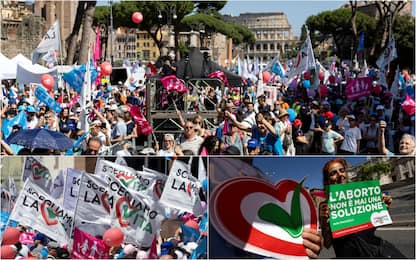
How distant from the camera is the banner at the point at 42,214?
17.3ft

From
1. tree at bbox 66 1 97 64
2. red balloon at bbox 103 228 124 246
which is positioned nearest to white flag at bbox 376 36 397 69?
tree at bbox 66 1 97 64

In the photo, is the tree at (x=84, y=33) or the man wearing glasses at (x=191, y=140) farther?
the tree at (x=84, y=33)

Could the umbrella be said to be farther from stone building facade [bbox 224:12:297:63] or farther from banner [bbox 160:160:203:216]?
stone building facade [bbox 224:12:297:63]

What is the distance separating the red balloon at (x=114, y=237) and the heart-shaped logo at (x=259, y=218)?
649mm

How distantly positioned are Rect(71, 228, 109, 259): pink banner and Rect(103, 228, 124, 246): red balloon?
39 mm

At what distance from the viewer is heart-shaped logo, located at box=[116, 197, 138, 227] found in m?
5.26

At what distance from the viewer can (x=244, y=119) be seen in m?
10.4

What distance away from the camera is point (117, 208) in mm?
5270

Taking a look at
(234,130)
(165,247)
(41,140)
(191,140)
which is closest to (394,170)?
(165,247)

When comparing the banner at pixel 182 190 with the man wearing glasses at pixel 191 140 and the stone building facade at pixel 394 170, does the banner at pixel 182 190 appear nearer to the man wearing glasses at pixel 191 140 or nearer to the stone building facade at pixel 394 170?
the stone building facade at pixel 394 170

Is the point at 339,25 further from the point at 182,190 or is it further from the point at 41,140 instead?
the point at 182,190

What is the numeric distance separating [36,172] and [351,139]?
5997 millimetres

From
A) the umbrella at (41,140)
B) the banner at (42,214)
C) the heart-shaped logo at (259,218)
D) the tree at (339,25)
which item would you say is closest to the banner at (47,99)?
the umbrella at (41,140)

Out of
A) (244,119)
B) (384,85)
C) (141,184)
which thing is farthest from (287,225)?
(384,85)
